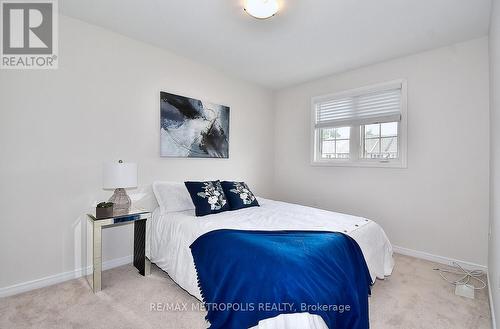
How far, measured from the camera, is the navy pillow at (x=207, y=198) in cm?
259

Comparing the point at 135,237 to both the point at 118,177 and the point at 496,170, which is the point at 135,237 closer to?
the point at 118,177

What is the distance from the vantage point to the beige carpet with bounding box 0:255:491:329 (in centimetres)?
175

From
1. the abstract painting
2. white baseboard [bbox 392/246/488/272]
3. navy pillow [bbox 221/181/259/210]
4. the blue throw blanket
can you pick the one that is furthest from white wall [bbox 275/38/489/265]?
the abstract painting

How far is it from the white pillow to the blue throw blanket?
0.87m

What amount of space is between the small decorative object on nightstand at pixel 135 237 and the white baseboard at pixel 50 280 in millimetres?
128

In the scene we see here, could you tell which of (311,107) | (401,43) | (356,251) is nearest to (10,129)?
(356,251)

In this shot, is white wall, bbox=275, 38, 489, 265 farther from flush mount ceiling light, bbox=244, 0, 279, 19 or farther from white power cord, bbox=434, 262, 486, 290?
flush mount ceiling light, bbox=244, 0, 279, 19

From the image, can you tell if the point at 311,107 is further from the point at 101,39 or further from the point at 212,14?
the point at 101,39

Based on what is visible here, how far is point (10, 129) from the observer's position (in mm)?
2070

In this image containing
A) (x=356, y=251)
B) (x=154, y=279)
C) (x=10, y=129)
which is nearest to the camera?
(x=356, y=251)

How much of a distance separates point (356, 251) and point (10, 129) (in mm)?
3032

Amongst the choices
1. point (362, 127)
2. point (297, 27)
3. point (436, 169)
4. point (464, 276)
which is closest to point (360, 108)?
point (362, 127)

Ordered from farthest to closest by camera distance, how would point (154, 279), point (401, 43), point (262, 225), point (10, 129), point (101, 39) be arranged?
point (401, 43) → point (101, 39) → point (154, 279) → point (262, 225) → point (10, 129)

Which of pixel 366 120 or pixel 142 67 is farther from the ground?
pixel 142 67
